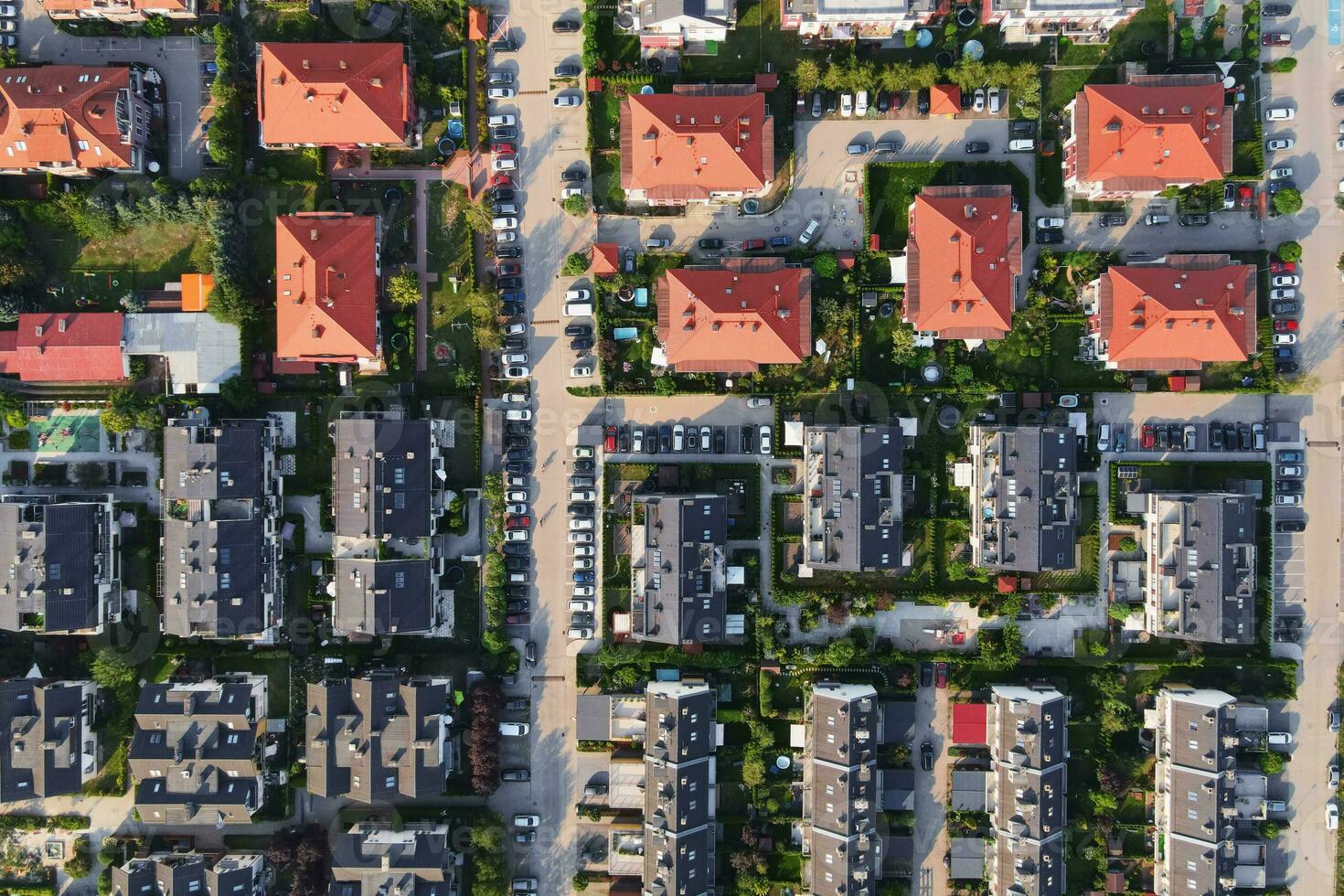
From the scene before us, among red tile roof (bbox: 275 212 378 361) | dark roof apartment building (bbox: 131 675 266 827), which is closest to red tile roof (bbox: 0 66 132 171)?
red tile roof (bbox: 275 212 378 361)

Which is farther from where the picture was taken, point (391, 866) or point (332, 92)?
point (391, 866)

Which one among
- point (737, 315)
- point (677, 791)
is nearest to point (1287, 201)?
point (737, 315)

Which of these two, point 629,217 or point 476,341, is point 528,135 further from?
point 476,341

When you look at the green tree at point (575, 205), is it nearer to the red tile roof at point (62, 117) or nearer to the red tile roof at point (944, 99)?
the red tile roof at point (944, 99)

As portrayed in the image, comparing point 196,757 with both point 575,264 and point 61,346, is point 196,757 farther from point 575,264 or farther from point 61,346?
point 575,264

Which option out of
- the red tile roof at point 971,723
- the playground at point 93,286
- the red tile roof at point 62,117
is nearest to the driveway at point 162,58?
the red tile roof at point 62,117

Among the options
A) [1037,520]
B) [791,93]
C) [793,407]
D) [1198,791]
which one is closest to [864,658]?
[1037,520]
